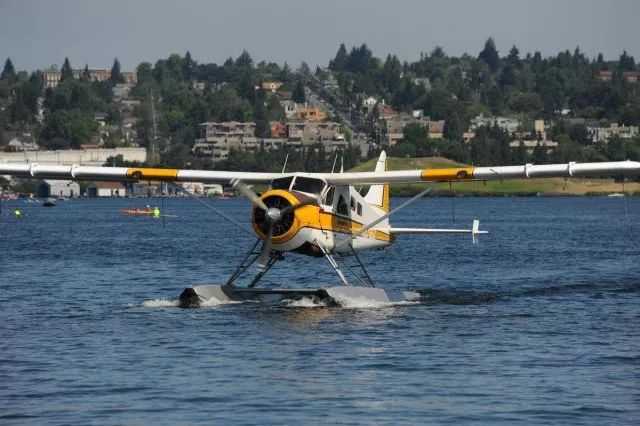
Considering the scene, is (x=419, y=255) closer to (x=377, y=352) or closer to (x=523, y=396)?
(x=377, y=352)

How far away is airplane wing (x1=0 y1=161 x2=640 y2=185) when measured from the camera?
85.5 ft

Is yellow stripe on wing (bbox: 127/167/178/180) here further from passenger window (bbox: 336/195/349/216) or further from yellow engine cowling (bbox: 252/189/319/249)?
yellow engine cowling (bbox: 252/189/319/249)

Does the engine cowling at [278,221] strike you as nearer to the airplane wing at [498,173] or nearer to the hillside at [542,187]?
the airplane wing at [498,173]

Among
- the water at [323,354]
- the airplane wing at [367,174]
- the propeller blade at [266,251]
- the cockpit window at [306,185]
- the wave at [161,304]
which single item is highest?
the airplane wing at [367,174]

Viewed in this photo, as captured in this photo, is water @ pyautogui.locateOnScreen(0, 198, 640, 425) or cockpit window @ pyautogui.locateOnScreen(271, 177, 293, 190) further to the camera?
cockpit window @ pyautogui.locateOnScreen(271, 177, 293, 190)

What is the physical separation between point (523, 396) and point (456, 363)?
236 cm

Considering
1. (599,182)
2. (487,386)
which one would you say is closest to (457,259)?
(487,386)

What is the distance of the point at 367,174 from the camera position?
2708 centimetres

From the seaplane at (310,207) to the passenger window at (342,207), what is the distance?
0.02 meters

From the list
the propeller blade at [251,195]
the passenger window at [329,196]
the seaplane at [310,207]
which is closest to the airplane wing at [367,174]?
the seaplane at [310,207]

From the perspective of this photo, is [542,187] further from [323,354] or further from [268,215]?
[323,354]

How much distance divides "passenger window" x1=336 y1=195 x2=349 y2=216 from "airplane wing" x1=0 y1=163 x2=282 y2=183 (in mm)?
1265

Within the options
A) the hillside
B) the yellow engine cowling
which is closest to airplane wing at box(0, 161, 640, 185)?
the yellow engine cowling

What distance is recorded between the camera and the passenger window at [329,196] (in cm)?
2595
